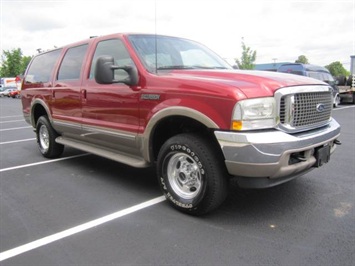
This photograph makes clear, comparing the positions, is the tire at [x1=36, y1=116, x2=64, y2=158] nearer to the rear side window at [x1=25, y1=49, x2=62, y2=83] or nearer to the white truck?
the rear side window at [x1=25, y1=49, x2=62, y2=83]

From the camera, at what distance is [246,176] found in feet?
10.4

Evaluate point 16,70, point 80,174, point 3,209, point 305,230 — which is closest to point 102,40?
point 80,174

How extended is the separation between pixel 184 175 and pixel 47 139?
373 centimetres

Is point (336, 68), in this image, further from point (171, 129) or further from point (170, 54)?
point (171, 129)

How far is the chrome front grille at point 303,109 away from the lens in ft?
10.6

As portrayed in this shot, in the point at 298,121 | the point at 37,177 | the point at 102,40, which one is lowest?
the point at 37,177

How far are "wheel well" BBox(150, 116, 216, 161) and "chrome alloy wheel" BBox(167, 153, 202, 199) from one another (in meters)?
0.34

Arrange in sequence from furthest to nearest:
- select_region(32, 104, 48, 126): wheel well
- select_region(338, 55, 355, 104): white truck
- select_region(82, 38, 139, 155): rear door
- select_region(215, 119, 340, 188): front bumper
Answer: select_region(338, 55, 355, 104): white truck, select_region(32, 104, 48, 126): wheel well, select_region(82, 38, 139, 155): rear door, select_region(215, 119, 340, 188): front bumper

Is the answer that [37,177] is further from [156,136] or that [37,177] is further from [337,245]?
[337,245]

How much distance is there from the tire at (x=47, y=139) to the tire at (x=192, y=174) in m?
3.16

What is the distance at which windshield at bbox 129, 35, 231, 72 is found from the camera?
4.19 m

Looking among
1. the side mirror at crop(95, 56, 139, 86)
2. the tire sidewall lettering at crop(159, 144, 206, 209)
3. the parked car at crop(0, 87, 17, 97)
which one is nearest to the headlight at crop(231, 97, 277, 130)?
the tire sidewall lettering at crop(159, 144, 206, 209)

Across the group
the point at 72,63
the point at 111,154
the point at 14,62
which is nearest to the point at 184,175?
the point at 111,154

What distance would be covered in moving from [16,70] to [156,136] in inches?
2903
